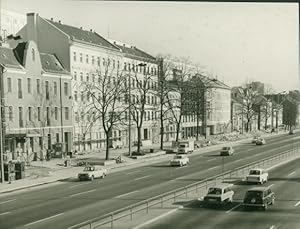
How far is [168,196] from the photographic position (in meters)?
25.4

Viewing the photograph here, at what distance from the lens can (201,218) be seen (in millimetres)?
20266

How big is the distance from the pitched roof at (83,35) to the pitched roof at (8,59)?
1219cm

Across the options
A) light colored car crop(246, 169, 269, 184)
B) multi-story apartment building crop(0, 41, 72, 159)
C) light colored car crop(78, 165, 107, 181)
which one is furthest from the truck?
light colored car crop(246, 169, 269, 184)

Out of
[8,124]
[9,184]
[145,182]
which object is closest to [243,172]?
[145,182]

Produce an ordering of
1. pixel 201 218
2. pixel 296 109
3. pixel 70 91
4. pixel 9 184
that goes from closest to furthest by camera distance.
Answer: pixel 201 218 < pixel 9 184 < pixel 70 91 < pixel 296 109

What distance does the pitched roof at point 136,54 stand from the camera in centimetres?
7114

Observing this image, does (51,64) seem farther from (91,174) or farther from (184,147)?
(91,174)

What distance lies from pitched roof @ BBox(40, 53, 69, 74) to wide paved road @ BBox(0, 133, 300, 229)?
16548 millimetres

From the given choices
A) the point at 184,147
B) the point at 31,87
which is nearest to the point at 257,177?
the point at 184,147

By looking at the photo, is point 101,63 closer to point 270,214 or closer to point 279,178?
point 279,178

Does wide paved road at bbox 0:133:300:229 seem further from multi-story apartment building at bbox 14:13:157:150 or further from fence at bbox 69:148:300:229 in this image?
multi-story apartment building at bbox 14:13:157:150

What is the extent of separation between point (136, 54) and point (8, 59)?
3358cm

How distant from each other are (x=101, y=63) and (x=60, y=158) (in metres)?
18.8

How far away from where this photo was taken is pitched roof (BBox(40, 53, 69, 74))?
49.7 metres
